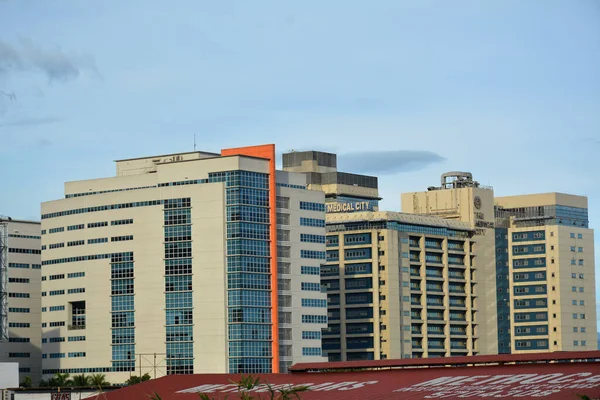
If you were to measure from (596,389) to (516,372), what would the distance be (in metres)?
22.8

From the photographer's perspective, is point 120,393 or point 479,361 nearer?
point 479,361

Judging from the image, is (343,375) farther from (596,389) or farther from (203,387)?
(596,389)

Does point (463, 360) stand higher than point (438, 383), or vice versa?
point (463, 360)

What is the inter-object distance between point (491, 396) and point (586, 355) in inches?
999

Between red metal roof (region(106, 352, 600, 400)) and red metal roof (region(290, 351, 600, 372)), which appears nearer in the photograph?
red metal roof (region(106, 352, 600, 400))

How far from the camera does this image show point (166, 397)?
6403 inches

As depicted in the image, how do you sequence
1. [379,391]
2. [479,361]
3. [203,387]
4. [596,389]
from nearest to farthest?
1. [596,389]
2. [379,391]
3. [479,361]
4. [203,387]

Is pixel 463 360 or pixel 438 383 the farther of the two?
pixel 463 360

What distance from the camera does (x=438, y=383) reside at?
14150cm

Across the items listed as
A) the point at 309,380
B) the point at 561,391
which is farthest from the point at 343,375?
the point at 561,391

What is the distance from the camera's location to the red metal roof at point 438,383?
416ft

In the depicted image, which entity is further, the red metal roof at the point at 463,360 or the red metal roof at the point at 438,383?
the red metal roof at the point at 463,360

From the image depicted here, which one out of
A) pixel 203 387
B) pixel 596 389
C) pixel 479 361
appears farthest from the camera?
pixel 203 387

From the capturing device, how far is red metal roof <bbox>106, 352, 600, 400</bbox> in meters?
127
